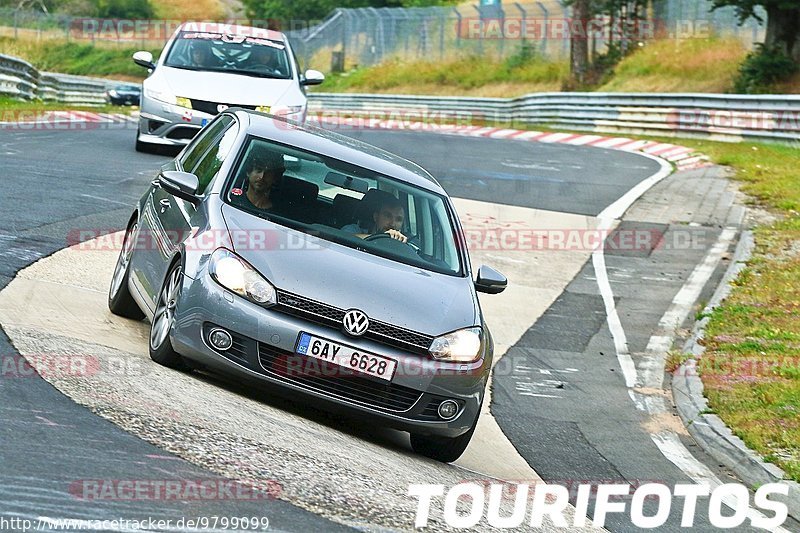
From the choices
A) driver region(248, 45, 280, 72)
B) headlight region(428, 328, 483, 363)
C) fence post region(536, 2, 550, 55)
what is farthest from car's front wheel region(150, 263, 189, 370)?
fence post region(536, 2, 550, 55)

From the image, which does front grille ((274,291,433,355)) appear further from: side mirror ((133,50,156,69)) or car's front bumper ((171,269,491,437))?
side mirror ((133,50,156,69))

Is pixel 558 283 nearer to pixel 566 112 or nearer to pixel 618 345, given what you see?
pixel 618 345

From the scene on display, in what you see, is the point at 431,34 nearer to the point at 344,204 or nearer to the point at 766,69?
the point at 766,69

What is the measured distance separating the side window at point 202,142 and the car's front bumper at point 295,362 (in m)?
2.00

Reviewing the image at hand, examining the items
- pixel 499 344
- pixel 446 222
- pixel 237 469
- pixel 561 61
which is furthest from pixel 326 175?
pixel 561 61

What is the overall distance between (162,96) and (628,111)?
18.8 meters

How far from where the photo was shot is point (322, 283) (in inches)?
277

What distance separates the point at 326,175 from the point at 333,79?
58221mm

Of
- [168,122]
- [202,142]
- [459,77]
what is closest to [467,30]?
[459,77]

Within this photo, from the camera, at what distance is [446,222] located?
8344 mm

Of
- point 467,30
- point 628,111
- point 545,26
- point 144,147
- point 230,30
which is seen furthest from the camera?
point 467,30

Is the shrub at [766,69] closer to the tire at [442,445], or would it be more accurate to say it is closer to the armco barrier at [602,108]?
the armco barrier at [602,108]

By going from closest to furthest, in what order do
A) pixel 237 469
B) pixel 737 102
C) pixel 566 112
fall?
pixel 237 469 < pixel 737 102 < pixel 566 112

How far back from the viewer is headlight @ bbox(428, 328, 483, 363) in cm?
706
